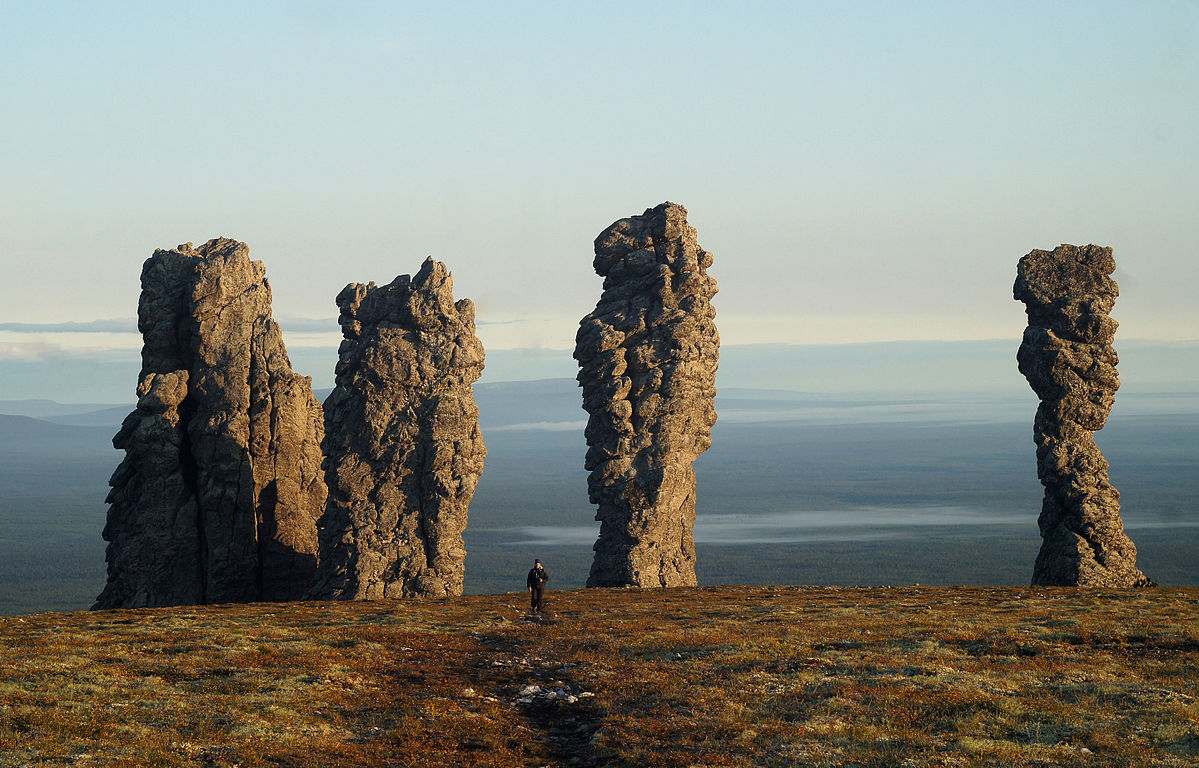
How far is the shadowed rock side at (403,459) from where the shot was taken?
64.4 metres

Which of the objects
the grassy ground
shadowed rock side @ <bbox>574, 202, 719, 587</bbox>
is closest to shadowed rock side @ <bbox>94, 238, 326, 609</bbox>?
the grassy ground

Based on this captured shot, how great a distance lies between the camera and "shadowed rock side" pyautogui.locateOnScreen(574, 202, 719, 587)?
223 feet

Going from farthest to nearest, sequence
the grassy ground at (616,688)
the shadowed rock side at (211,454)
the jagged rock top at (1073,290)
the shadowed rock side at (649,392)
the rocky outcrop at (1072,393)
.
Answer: the shadowed rock side at (211,454)
the shadowed rock side at (649,392)
the jagged rock top at (1073,290)
the rocky outcrop at (1072,393)
the grassy ground at (616,688)

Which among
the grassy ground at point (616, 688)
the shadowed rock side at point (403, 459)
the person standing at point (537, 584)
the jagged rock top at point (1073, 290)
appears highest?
the jagged rock top at point (1073, 290)

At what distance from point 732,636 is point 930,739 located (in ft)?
48.8

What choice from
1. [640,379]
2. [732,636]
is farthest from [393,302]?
[732,636]

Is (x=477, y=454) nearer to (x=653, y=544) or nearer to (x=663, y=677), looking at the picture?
(x=653, y=544)

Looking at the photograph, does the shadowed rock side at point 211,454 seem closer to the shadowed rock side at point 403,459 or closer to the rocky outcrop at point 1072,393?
the shadowed rock side at point 403,459

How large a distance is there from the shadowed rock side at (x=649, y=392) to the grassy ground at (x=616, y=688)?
16.5 m

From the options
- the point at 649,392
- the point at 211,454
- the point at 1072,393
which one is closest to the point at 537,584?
the point at 649,392

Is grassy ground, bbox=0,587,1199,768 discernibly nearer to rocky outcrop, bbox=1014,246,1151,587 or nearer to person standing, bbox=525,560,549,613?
person standing, bbox=525,560,549,613

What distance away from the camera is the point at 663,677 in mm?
36156

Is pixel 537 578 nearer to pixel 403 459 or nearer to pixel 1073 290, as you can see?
pixel 403 459

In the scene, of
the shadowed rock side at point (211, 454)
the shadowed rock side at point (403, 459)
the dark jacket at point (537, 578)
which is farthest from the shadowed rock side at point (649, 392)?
the shadowed rock side at point (211, 454)
